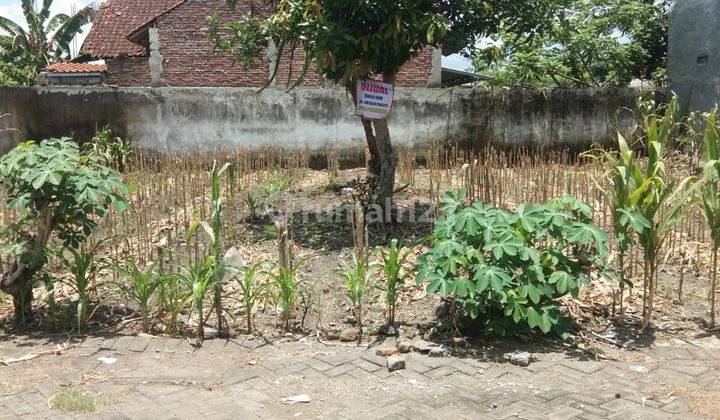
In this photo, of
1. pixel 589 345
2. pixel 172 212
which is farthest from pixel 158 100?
pixel 589 345

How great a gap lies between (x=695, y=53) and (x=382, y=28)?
7.73 meters

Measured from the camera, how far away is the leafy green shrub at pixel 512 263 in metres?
3.94

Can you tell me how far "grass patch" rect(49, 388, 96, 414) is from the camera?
10.8 ft

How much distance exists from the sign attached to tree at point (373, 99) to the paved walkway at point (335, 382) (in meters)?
2.98

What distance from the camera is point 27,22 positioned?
23.6m

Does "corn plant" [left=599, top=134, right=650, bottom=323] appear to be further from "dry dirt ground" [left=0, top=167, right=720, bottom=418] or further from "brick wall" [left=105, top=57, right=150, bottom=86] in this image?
"brick wall" [left=105, top=57, right=150, bottom=86]

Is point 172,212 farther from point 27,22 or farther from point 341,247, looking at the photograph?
point 27,22

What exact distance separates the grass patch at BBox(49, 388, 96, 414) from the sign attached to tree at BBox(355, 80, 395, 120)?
4007mm

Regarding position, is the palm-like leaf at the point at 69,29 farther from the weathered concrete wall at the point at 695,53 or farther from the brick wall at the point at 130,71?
the weathered concrete wall at the point at 695,53

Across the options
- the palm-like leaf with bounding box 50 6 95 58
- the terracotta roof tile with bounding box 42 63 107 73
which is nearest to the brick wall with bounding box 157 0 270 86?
the terracotta roof tile with bounding box 42 63 107 73

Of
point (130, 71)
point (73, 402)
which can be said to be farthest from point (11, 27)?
point (73, 402)

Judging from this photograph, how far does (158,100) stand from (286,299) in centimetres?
659

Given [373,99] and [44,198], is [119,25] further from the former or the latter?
[44,198]

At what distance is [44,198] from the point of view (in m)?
4.21
